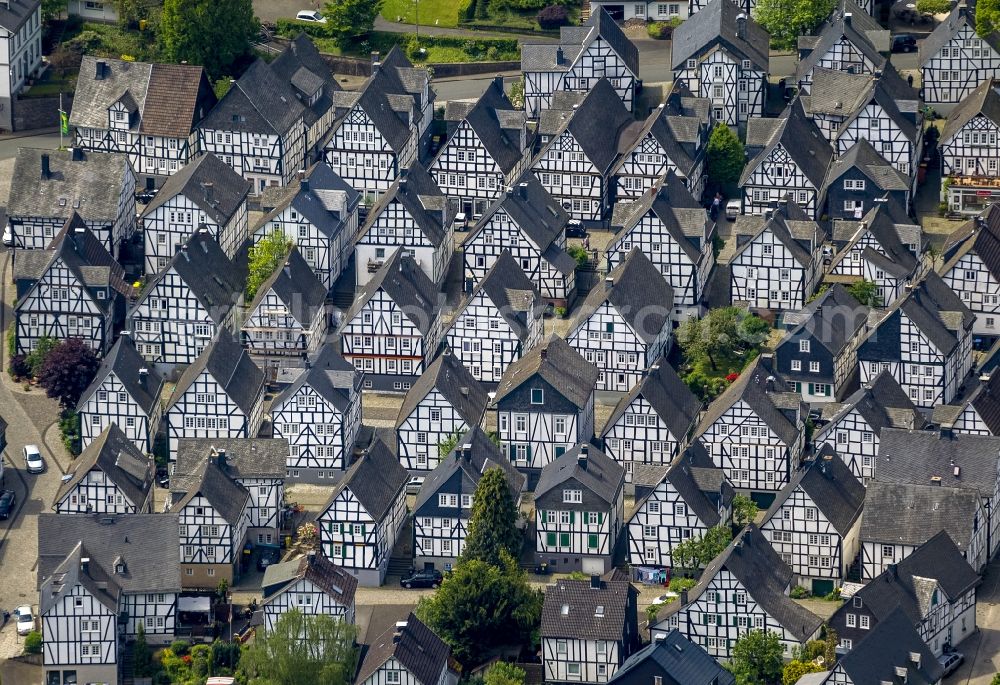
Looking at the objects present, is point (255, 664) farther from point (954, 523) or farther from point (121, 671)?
point (954, 523)

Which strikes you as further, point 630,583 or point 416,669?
point 630,583

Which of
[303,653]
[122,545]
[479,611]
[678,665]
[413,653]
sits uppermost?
[678,665]

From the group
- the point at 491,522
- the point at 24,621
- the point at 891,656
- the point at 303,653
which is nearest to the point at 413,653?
the point at 303,653

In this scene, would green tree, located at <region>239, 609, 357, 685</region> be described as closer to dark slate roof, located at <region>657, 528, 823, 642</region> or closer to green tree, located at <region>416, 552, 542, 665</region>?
green tree, located at <region>416, 552, 542, 665</region>

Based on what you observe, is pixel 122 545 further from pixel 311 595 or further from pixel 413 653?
pixel 413 653

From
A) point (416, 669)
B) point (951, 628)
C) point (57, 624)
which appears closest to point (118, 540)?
point (57, 624)

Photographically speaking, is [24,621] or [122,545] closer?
[24,621]

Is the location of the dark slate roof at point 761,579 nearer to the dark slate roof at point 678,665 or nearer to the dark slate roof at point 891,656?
the dark slate roof at point 678,665
